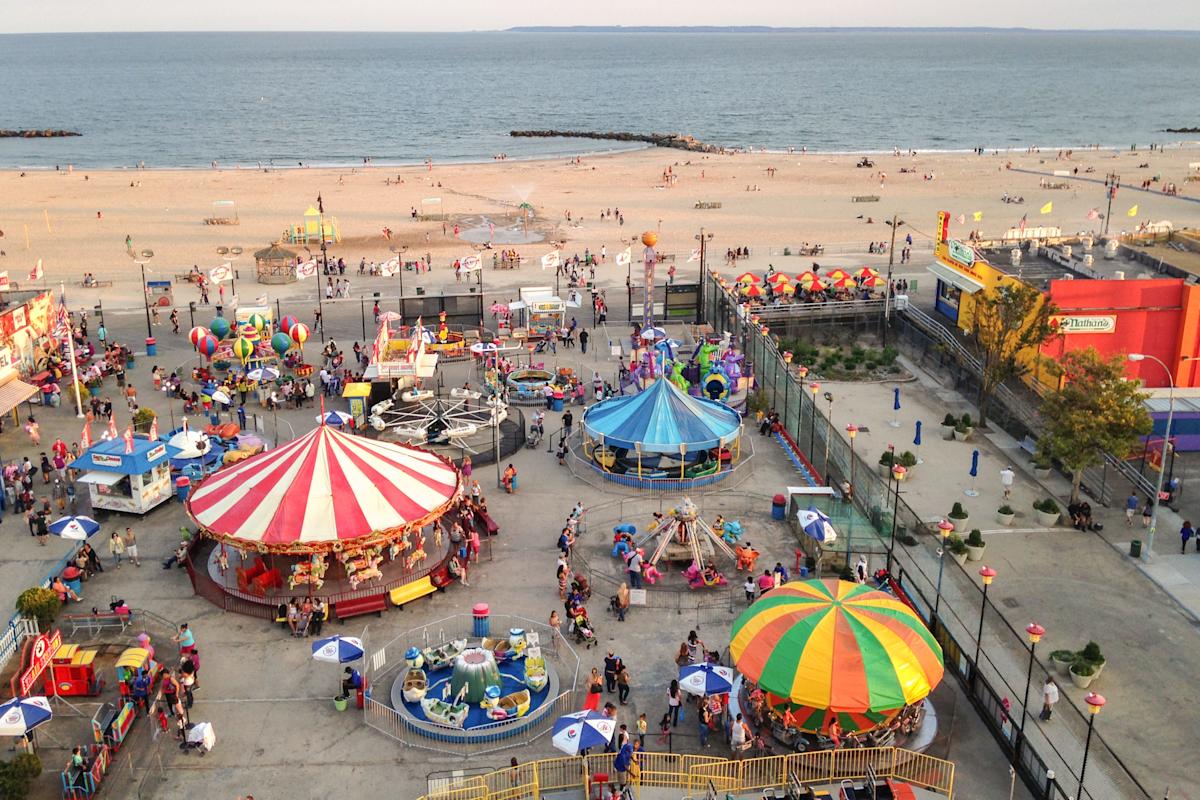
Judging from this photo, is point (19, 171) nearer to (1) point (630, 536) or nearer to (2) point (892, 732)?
(1) point (630, 536)

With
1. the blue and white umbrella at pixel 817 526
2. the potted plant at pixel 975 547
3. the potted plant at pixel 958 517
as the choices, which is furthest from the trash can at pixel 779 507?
the potted plant at pixel 975 547

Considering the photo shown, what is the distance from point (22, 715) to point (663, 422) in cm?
1899

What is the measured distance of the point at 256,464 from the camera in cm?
2780

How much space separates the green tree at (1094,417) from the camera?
3012 cm

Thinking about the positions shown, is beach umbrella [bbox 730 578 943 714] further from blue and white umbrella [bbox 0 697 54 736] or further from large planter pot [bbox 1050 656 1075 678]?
blue and white umbrella [bbox 0 697 54 736]

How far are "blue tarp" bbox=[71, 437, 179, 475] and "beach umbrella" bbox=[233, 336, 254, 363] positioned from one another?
1013 cm

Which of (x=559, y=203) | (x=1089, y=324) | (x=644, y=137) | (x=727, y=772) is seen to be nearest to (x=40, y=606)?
(x=727, y=772)

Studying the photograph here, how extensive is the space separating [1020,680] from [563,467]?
1552cm

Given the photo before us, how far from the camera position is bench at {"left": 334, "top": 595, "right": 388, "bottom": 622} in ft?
84.4

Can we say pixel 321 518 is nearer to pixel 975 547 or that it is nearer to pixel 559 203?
pixel 975 547

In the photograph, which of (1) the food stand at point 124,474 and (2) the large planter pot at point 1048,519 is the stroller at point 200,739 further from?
(2) the large planter pot at point 1048,519

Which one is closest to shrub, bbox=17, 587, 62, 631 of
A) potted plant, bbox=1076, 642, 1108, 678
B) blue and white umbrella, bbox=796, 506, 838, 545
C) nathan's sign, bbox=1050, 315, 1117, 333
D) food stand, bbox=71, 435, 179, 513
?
food stand, bbox=71, 435, 179, 513

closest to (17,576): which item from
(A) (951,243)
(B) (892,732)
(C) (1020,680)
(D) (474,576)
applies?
(D) (474,576)

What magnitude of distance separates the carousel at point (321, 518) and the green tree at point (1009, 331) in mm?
20064
